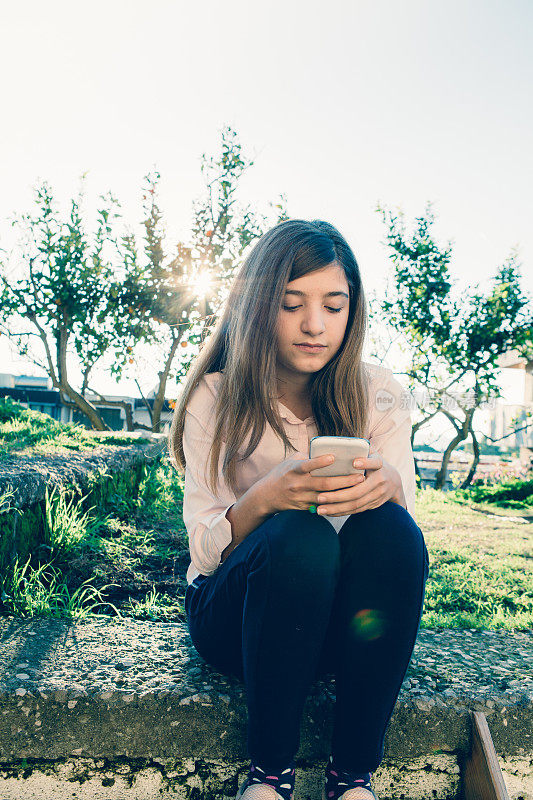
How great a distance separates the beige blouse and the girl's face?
0.66 feet

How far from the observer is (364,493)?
1388 millimetres

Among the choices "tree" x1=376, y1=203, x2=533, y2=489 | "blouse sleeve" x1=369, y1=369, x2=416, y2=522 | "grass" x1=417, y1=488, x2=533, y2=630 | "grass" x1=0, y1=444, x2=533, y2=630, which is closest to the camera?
"blouse sleeve" x1=369, y1=369, x2=416, y2=522

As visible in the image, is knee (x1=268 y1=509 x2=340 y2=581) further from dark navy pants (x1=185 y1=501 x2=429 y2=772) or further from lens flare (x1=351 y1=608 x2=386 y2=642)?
lens flare (x1=351 y1=608 x2=386 y2=642)

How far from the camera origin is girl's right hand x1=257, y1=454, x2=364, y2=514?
135 centimetres

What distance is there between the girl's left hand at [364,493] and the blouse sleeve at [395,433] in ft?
0.69

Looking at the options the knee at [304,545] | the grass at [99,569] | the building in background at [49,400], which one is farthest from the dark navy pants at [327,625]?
the building in background at [49,400]

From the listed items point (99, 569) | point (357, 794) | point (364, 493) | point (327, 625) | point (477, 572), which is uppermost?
point (364, 493)

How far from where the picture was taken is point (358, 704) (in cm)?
127

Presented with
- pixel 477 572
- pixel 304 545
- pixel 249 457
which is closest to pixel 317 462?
pixel 304 545

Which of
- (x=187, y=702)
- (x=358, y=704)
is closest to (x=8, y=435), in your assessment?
(x=187, y=702)

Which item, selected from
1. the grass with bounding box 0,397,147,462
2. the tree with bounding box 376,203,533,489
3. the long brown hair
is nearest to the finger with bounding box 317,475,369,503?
the long brown hair

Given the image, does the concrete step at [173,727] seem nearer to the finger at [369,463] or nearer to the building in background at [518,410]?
the finger at [369,463]

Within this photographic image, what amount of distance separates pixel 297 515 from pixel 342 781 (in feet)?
1.96

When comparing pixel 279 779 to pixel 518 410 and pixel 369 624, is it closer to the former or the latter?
pixel 369 624
